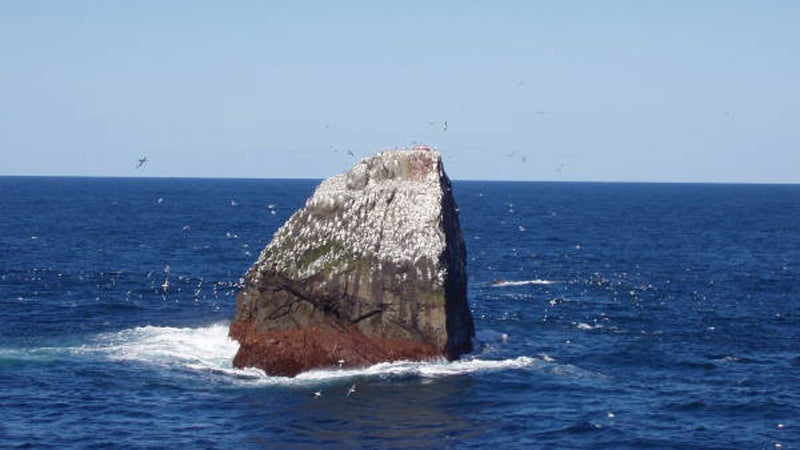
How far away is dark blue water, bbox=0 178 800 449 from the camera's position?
40.9 meters

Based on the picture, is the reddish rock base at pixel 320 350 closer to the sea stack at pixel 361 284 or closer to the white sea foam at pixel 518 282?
the sea stack at pixel 361 284

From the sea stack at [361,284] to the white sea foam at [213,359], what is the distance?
0.83 metres

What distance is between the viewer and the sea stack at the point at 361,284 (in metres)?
50.7

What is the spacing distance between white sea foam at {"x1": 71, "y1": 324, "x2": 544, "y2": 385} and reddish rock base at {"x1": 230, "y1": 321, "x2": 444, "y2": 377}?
1.39 feet

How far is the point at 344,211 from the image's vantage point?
53031 millimetres

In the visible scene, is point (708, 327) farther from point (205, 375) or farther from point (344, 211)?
point (205, 375)

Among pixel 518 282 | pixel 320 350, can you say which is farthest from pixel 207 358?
pixel 518 282

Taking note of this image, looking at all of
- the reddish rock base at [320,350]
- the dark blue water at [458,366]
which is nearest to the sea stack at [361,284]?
the reddish rock base at [320,350]

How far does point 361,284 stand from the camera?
51.2 m

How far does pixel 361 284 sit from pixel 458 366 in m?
6.11

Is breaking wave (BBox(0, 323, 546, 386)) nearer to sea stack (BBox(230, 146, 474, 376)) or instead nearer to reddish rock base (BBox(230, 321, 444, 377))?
reddish rock base (BBox(230, 321, 444, 377))

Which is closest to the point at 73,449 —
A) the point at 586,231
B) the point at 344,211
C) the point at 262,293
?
the point at 262,293

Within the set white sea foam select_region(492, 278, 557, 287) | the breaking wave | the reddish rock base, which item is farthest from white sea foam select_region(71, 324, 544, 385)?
white sea foam select_region(492, 278, 557, 287)

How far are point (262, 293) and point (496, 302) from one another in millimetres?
23197
